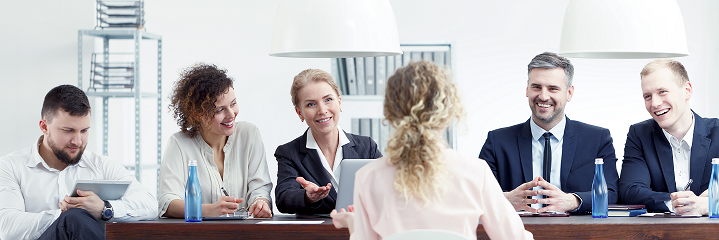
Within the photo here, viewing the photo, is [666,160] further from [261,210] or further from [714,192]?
[261,210]

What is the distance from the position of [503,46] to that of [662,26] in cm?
225

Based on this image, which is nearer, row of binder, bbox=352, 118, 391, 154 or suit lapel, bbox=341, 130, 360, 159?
suit lapel, bbox=341, 130, 360, 159

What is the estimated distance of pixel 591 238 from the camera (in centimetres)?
188

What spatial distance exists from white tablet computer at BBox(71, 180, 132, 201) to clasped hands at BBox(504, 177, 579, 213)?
1443 millimetres

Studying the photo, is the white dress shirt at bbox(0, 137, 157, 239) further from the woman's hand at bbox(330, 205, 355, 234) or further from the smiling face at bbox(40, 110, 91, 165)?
the woman's hand at bbox(330, 205, 355, 234)

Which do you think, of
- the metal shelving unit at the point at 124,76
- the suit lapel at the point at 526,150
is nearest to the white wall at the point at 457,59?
the metal shelving unit at the point at 124,76

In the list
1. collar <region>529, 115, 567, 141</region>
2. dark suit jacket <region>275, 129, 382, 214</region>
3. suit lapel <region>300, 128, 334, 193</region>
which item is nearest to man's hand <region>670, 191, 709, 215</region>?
collar <region>529, 115, 567, 141</region>

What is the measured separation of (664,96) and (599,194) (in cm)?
61

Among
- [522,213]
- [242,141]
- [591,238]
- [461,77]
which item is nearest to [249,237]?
[242,141]

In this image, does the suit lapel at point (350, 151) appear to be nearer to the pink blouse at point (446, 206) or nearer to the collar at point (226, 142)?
the collar at point (226, 142)

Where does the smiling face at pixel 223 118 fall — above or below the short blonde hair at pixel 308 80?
below

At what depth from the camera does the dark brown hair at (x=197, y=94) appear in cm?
244

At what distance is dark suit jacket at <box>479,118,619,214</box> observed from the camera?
2.49 m

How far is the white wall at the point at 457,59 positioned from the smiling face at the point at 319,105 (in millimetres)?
1589
